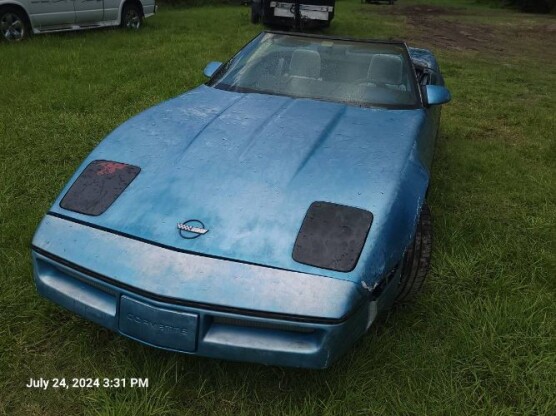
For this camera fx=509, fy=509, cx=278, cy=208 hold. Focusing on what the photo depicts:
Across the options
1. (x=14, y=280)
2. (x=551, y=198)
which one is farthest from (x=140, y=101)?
(x=551, y=198)

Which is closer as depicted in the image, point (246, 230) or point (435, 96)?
point (246, 230)

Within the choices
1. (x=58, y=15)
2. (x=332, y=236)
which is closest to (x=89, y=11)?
(x=58, y=15)

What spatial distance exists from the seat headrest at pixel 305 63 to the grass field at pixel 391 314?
1.23 meters

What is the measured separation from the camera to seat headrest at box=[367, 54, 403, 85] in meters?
3.17

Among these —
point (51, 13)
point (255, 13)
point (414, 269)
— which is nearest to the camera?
point (414, 269)

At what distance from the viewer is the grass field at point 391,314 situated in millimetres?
1935

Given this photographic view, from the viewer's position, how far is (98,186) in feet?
7.09

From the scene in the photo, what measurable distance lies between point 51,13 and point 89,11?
79 cm

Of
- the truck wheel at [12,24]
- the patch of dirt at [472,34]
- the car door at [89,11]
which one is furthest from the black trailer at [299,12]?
the truck wheel at [12,24]

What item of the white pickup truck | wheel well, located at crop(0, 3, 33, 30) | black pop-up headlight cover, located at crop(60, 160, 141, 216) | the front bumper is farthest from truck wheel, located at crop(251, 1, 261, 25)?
the front bumper

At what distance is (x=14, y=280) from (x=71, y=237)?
0.80 m

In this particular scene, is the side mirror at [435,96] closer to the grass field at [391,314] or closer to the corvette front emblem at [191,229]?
the grass field at [391,314]

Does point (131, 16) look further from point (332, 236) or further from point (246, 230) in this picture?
point (332, 236)

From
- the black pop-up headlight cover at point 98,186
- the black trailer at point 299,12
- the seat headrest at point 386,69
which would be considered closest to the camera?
the black pop-up headlight cover at point 98,186
